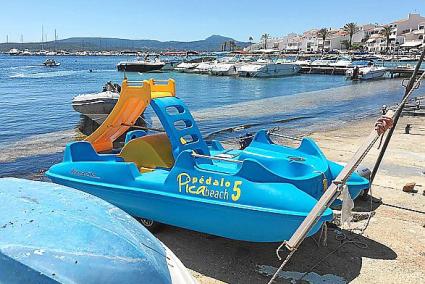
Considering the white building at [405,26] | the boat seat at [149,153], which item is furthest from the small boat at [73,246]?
the white building at [405,26]

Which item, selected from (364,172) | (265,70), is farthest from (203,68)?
(364,172)

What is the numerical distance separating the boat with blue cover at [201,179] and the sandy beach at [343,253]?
368 mm

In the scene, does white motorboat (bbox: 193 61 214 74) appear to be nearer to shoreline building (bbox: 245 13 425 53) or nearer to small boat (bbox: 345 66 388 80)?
small boat (bbox: 345 66 388 80)

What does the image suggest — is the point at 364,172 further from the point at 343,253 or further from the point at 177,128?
the point at 177,128

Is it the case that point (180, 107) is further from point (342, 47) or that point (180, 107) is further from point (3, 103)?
point (342, 47)

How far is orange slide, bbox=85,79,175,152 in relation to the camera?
7412 millimetres

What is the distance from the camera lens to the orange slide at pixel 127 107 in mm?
7412

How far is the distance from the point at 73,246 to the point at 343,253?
4169 millimetres

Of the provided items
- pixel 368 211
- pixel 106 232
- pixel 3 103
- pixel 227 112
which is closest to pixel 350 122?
pixel 227 112

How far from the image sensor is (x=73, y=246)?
8.91ft

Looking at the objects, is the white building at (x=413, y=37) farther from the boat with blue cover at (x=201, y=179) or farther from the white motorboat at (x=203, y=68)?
the boat with blue cover at (x=201, y=179)

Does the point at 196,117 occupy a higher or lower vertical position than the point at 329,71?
lower

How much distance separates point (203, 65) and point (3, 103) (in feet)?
149

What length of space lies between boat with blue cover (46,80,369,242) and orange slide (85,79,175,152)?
0.08 ft
